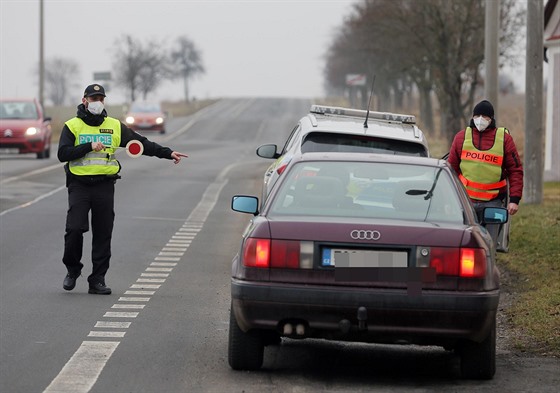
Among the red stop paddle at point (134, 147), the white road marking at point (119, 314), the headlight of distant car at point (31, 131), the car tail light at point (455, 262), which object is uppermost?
the red stop paddle at point (134, 147)

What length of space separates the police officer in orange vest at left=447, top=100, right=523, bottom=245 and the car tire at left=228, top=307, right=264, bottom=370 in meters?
4.21

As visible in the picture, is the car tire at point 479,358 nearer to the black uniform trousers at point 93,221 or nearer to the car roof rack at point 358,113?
the black uniform trousers at point 93,221

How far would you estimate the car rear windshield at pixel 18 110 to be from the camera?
117 feet

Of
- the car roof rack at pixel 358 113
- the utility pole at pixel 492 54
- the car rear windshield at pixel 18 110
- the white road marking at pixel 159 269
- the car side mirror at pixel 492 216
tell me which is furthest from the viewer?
the car rear windshield at pixel 18 110

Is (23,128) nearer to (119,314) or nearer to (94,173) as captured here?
(94,173)

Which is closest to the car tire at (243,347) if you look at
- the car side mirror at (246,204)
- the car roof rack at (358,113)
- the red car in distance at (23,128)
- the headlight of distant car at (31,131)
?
the car side mirror at (246,204)

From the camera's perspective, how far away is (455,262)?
759 cm

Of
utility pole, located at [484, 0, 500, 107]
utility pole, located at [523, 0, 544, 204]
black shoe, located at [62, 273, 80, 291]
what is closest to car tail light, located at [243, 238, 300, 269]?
black shoe, located at [62, 273, 80, 291]

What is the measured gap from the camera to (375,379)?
26.3 ft

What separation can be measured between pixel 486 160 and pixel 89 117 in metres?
3.55

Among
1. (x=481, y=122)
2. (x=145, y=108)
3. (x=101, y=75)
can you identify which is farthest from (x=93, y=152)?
(x=101, y=75)

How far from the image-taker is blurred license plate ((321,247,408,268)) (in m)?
7.59

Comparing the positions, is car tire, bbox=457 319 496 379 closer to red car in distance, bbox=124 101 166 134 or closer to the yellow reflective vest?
the yellow reflective vest

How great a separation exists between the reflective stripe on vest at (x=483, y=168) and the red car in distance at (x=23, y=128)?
2440 cm
